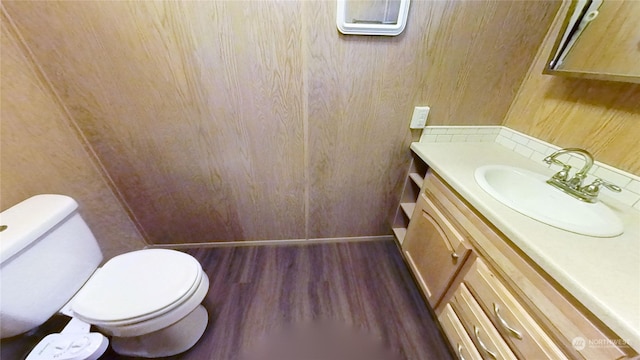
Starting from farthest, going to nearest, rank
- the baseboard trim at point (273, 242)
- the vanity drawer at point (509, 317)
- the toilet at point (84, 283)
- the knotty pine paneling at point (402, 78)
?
1. the baseboard trim at point (273, 242)
2. the knotty pine paneling at point (402, 78)
3. the toilet at point (84, 283)
4. the vanity drawer at point (509, 317)

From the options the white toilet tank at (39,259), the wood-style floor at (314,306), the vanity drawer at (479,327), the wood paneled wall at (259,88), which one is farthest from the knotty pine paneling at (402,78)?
the white toilet tank at (39,259)

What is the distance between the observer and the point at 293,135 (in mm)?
1161

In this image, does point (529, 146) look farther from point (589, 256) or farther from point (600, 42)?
point (589, 256)

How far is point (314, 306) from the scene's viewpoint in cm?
121

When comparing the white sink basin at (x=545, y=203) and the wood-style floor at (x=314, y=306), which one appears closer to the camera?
the white sink basin at (x=545, y=203)

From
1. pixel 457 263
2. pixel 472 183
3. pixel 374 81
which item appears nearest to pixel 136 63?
pixel 374 81

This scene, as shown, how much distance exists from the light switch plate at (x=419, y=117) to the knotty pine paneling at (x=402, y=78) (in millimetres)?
29

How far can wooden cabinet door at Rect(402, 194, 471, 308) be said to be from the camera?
2.99ft

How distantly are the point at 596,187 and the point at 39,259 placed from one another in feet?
6.59

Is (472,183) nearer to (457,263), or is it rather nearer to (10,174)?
(457,263)

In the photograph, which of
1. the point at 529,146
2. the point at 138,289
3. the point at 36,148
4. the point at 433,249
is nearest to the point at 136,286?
the point at 138,289

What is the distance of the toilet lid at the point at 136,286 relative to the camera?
788 mm

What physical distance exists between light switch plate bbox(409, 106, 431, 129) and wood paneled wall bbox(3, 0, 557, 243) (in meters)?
0.04

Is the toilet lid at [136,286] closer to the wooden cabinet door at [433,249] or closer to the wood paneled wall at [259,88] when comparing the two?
the wood paneled wall at [259,88]
